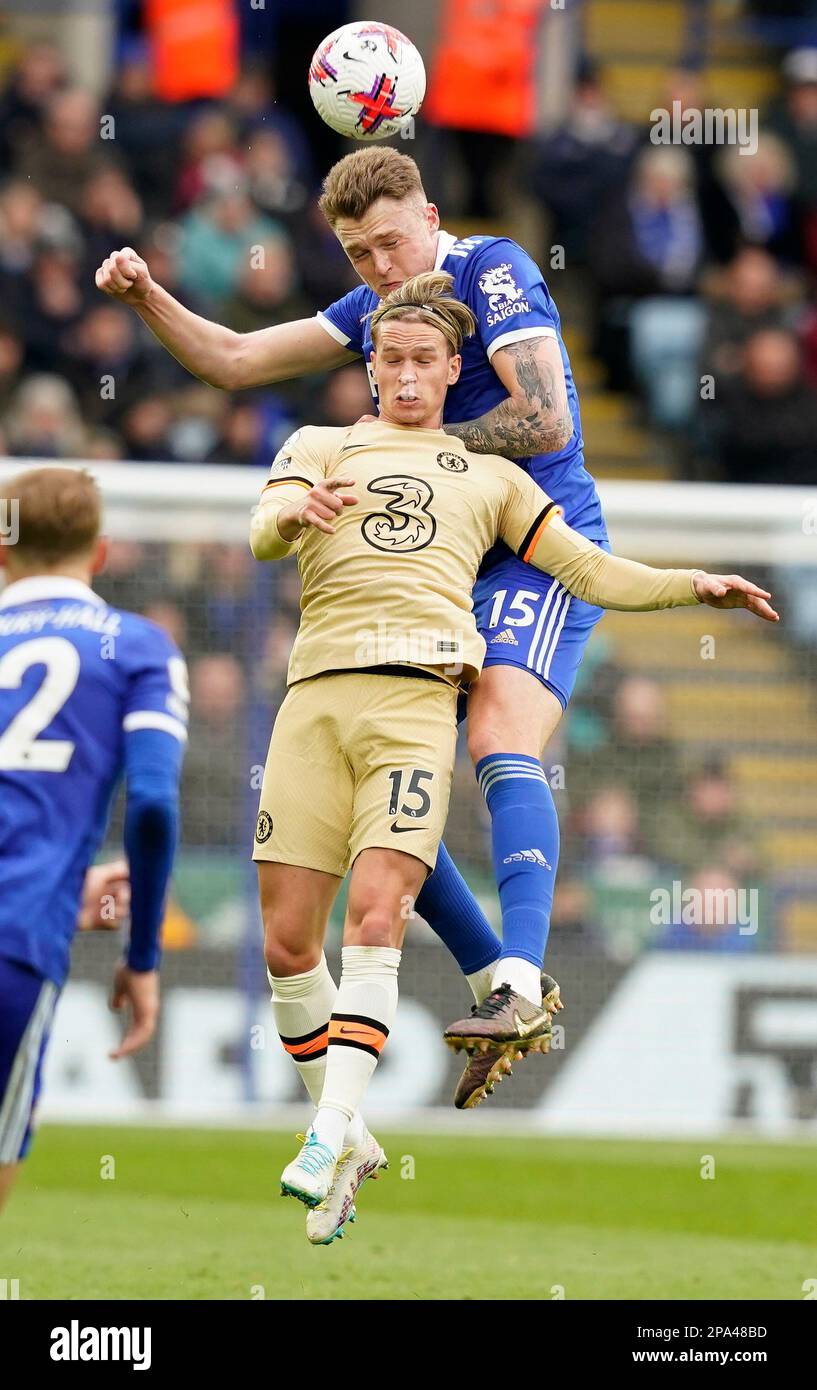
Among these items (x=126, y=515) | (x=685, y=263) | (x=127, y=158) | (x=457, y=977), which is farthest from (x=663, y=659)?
(x=127, y=158)

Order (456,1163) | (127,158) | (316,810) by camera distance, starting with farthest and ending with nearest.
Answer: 1. (127,158)
2. (456,1163)
3. (316,810)

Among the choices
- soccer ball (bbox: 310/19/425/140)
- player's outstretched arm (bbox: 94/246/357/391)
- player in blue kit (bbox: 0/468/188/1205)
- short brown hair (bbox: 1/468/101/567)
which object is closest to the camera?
player in blue kit (bbox: 0/468/188/1205)

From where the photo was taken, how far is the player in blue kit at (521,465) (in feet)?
23.9

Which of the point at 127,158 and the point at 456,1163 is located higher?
the point at 127,158

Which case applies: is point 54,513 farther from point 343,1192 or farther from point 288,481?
point 343,1192

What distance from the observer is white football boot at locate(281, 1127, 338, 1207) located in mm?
6566

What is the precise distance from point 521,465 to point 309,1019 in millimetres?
1956

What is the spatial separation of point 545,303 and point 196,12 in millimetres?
11063

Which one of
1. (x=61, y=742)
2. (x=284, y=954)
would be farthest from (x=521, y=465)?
(x=61, y=742)

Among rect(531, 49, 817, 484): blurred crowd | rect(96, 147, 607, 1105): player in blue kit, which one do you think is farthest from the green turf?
rect(531, 49, 817, 484): blurred crowd

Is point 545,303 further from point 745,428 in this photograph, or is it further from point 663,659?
point 745,428

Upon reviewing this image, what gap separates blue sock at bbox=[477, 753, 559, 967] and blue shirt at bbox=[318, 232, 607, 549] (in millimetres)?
938

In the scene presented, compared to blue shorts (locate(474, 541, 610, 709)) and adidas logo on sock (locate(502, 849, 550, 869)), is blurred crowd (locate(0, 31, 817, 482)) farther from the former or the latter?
adidas logo on sock (locate(502, 849, 550, 869))
